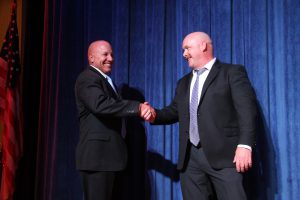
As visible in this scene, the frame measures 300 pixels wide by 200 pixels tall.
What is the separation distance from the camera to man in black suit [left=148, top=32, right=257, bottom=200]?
6.95 feet

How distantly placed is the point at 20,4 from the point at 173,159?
99.8 inches

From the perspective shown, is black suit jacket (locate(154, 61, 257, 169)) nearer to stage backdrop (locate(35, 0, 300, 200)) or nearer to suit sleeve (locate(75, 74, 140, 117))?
suit sleeve (locate(75, 74, 140, 117))

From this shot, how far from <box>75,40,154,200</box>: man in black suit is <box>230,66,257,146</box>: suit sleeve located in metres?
0.64

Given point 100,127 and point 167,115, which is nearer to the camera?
point 100,127

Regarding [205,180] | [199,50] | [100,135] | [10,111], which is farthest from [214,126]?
[10,111]

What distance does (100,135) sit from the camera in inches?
94.8

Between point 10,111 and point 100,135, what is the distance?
1547 millimetres

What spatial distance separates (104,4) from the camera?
137 inches

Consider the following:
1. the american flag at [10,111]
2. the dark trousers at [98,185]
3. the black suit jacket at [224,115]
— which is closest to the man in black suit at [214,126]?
the black suit jacket at [224,115]

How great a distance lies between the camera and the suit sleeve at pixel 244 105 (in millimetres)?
2090

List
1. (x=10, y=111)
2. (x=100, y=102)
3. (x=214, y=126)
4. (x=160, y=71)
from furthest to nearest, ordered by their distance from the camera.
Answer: (x=10, y=111) < (x=160, y=71) < (x=100, y=102) < (x=214, y=126)

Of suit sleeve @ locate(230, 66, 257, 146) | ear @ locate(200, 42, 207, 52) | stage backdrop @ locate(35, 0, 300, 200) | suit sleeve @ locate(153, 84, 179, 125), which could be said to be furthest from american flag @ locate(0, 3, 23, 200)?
suit sleeve @ locate(230, 66, 257, 146)

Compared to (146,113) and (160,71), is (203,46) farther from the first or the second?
(160,71)

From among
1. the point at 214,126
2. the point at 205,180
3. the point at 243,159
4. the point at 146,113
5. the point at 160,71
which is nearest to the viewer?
the point at 243,159
